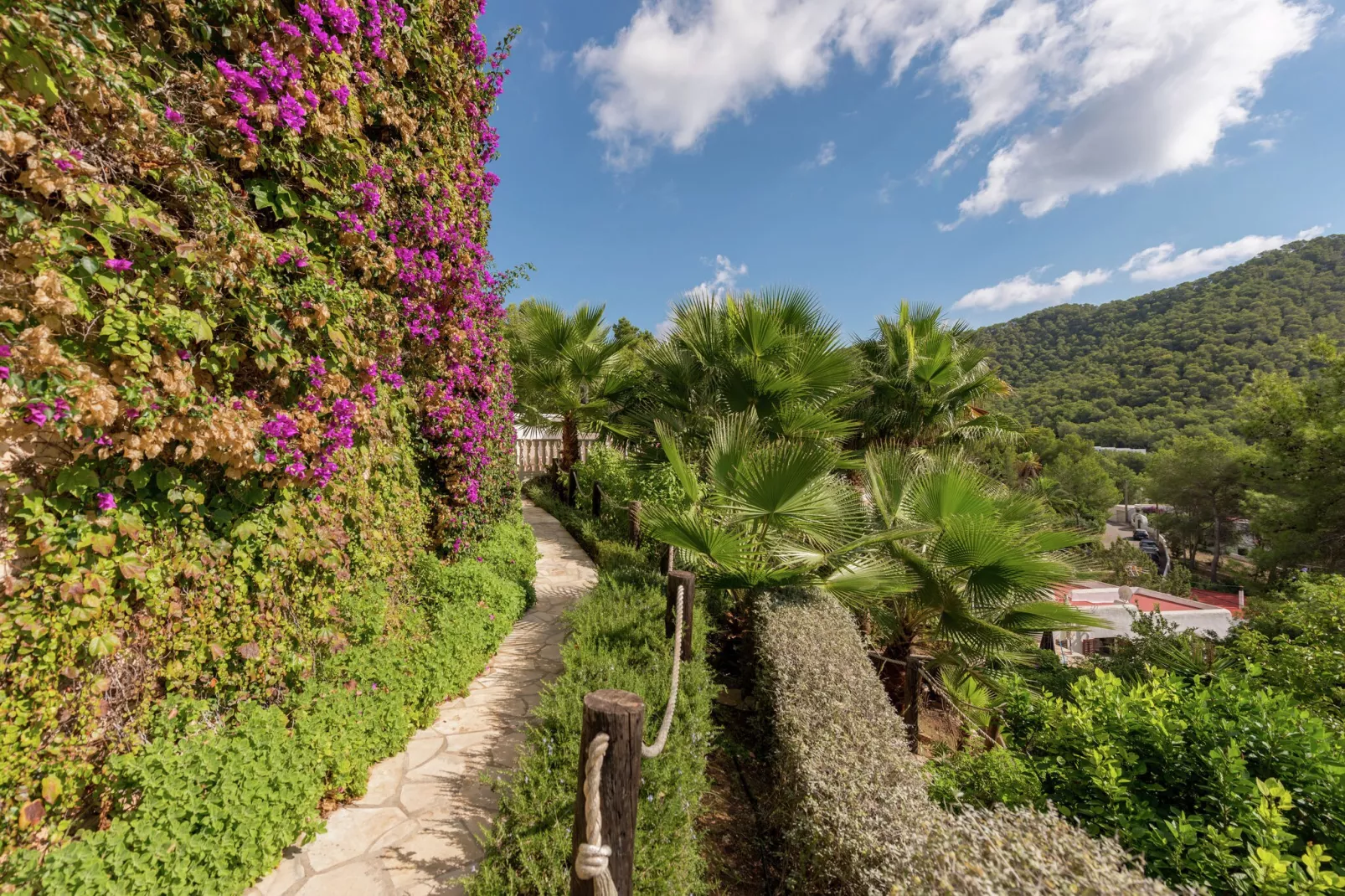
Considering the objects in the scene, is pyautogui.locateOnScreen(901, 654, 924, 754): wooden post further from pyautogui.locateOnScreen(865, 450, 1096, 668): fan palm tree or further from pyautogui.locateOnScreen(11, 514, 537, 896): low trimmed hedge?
pyautogui.locateOnScreen(11, 514, 537, 896): low trimmed hedge

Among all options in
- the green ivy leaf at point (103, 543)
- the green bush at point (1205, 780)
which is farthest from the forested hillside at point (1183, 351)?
the green ivy leaf at point (103, 543)

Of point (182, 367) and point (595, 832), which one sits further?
point (182, 367)

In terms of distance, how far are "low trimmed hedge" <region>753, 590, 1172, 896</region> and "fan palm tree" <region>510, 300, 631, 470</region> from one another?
6.13 m

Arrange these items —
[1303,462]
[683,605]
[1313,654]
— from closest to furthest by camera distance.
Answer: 1. [1313,654]
2. [683,605]
3. [1303,462]

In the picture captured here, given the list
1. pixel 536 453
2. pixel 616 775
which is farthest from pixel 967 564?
pixel 536 453

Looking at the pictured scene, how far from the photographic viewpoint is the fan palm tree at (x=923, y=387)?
31.1 feet

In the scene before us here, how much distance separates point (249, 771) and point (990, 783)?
3.29m

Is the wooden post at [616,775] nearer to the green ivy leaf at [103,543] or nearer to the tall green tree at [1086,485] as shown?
the green ivy leaf at [103,543]

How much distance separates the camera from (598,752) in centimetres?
129

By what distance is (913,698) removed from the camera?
452 centimetres

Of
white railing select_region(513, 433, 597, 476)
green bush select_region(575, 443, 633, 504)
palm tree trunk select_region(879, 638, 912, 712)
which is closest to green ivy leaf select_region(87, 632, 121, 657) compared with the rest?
palm tree trunk select_region(879, 638, 912, 712)

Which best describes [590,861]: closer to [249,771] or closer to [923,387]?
[249,771]

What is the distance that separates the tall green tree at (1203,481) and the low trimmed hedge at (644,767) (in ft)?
132

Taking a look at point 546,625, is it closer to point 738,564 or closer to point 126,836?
point 738,564
